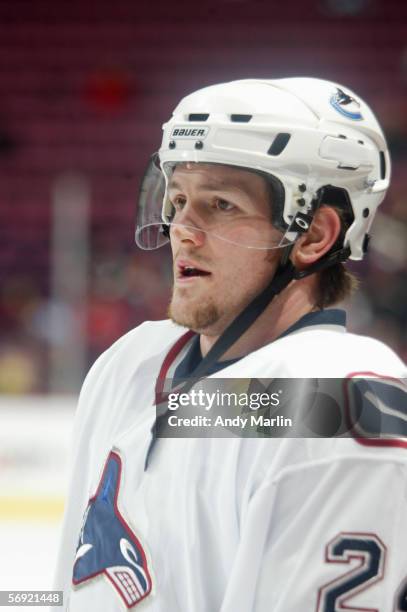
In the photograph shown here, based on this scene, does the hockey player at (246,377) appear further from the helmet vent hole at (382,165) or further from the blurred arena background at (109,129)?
the blurred arena background at (109,129)

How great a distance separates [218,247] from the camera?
0.99 m

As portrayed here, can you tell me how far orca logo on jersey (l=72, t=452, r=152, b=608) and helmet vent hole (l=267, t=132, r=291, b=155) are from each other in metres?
0.38

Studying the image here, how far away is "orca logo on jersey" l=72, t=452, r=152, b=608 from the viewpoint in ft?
3.03

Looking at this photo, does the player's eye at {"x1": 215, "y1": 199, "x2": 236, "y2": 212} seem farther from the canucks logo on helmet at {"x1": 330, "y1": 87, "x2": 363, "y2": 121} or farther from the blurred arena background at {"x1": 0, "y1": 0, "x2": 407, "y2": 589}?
the blurred arena background at {"x1": 0, "y1": 0, "x2": 407, "y2": 589}

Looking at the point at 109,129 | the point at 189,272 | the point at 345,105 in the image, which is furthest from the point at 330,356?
the point at 109,129

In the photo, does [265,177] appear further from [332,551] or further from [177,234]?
[332,551]

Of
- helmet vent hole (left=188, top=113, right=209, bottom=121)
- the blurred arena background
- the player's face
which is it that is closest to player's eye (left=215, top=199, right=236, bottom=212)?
the player's face

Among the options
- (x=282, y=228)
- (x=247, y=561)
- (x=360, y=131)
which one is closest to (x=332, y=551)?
(x=247, y=561)

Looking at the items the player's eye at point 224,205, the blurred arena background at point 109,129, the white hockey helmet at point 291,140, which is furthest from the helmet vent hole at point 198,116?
the blurred arena background at point 109,129

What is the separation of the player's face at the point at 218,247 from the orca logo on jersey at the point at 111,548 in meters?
0.19

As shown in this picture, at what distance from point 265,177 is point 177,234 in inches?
4.6

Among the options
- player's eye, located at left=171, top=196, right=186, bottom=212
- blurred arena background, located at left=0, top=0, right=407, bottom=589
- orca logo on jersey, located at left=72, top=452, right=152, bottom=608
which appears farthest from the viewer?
blurred arena background, located at left=0, top=0, right=407, bottom=589

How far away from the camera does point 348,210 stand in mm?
1025

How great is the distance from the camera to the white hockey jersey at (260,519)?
822 mm
